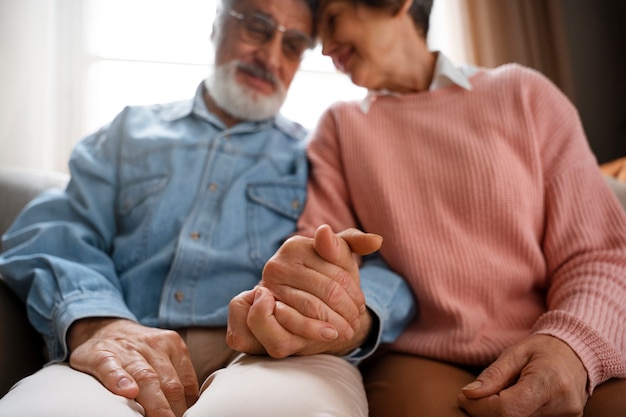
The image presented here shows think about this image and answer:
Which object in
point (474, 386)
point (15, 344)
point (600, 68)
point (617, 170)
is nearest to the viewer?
point (474, 386)

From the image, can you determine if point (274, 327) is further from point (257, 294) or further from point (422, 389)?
point (422, 389)

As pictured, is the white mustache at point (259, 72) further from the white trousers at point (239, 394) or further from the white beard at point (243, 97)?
the white trousers at point (239, 394)

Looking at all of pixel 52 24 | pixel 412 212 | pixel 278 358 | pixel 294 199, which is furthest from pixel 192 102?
pixel 52 24

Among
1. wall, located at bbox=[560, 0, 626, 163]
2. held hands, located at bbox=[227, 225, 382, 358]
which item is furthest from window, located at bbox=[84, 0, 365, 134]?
wall, located at bbox=[560, 0, 626, 163]

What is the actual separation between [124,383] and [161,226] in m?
0.33

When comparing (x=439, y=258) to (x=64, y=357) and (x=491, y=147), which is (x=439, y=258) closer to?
(x=491, y=147)

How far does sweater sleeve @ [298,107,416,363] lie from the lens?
2.51 ft

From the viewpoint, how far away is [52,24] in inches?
58.7

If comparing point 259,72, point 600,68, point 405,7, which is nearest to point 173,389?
point 259,72

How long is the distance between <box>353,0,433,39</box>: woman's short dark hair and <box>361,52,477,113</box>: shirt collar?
6 centimetres

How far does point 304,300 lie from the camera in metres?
0.62

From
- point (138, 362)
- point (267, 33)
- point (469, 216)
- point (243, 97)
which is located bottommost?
point (138, 362)

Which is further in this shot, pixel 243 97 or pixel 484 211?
pixel 243 97

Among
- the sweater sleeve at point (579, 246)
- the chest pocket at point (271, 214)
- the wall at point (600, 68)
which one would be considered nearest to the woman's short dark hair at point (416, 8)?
the sweater sleeve at point (579, 246)
